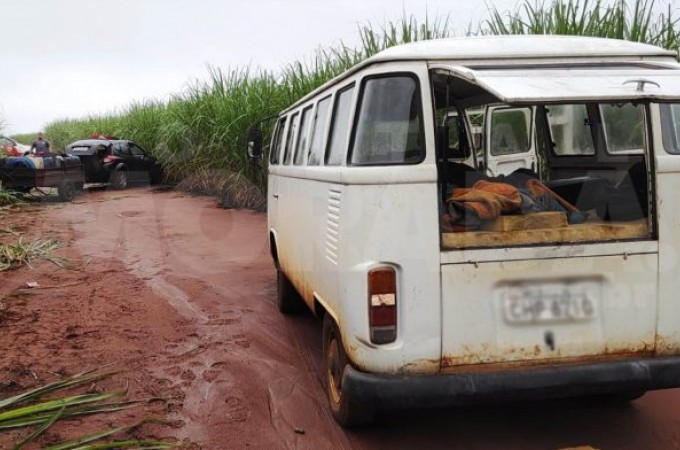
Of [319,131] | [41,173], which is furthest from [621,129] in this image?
[41,173]

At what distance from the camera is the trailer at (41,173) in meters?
14.0

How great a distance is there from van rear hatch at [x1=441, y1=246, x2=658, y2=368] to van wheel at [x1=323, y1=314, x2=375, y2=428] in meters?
0.60

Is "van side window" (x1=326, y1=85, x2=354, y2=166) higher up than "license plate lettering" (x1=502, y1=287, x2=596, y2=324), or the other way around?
"van side window" (x1=326, y1=85, x2=354, y2=166)

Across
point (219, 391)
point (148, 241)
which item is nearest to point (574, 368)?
point (219, 391)

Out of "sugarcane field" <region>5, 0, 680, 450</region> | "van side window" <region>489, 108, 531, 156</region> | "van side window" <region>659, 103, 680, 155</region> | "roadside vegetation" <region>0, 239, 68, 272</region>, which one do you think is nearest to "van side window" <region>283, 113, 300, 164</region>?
"sugarcane field" <region>5, 0, 680, 450</region>

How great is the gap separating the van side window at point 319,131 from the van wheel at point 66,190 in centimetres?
1310

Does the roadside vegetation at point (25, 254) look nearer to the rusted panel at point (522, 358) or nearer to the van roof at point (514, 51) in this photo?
the van roof at point (514, 51)

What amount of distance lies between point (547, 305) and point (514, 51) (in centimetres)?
119

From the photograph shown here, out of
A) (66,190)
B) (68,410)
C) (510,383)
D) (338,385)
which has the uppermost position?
(66,190)

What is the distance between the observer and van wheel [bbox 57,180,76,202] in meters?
15.2

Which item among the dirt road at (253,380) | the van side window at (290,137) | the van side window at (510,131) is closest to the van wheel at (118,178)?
the dirt road at (253,380)

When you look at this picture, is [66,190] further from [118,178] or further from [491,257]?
[491,257]

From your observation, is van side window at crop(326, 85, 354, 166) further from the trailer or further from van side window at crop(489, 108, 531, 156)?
the trailer

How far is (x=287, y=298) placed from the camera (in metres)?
5.46
